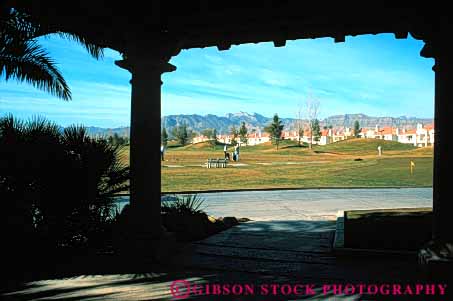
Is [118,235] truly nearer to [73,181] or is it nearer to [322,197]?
[73,181]

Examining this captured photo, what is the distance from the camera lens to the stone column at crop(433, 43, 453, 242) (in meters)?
4.75

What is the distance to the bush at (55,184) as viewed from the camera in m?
5.85

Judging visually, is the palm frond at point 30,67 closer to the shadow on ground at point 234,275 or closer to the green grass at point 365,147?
the shadow on ground at point 234,275

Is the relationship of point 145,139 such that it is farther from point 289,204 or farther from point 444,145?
point 289,204

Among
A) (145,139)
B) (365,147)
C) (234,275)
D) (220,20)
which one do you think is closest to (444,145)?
(234,275)

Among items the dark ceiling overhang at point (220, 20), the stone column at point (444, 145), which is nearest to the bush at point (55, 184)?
the dark ceiling overhang at point (220, 20)

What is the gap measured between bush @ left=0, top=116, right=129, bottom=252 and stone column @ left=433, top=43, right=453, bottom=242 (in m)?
5.26

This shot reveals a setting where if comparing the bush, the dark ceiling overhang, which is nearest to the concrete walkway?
the bush

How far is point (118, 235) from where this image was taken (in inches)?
244

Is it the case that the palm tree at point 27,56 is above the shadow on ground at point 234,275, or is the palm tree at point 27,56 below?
above

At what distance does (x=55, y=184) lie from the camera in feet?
20.6

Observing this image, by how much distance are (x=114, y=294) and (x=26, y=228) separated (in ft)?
7.56

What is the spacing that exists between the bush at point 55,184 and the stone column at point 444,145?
17.3 ft

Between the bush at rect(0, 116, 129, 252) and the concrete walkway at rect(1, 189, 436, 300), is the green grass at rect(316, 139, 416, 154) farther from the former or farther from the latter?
the bush at rect(0, 116, 129, 252)
